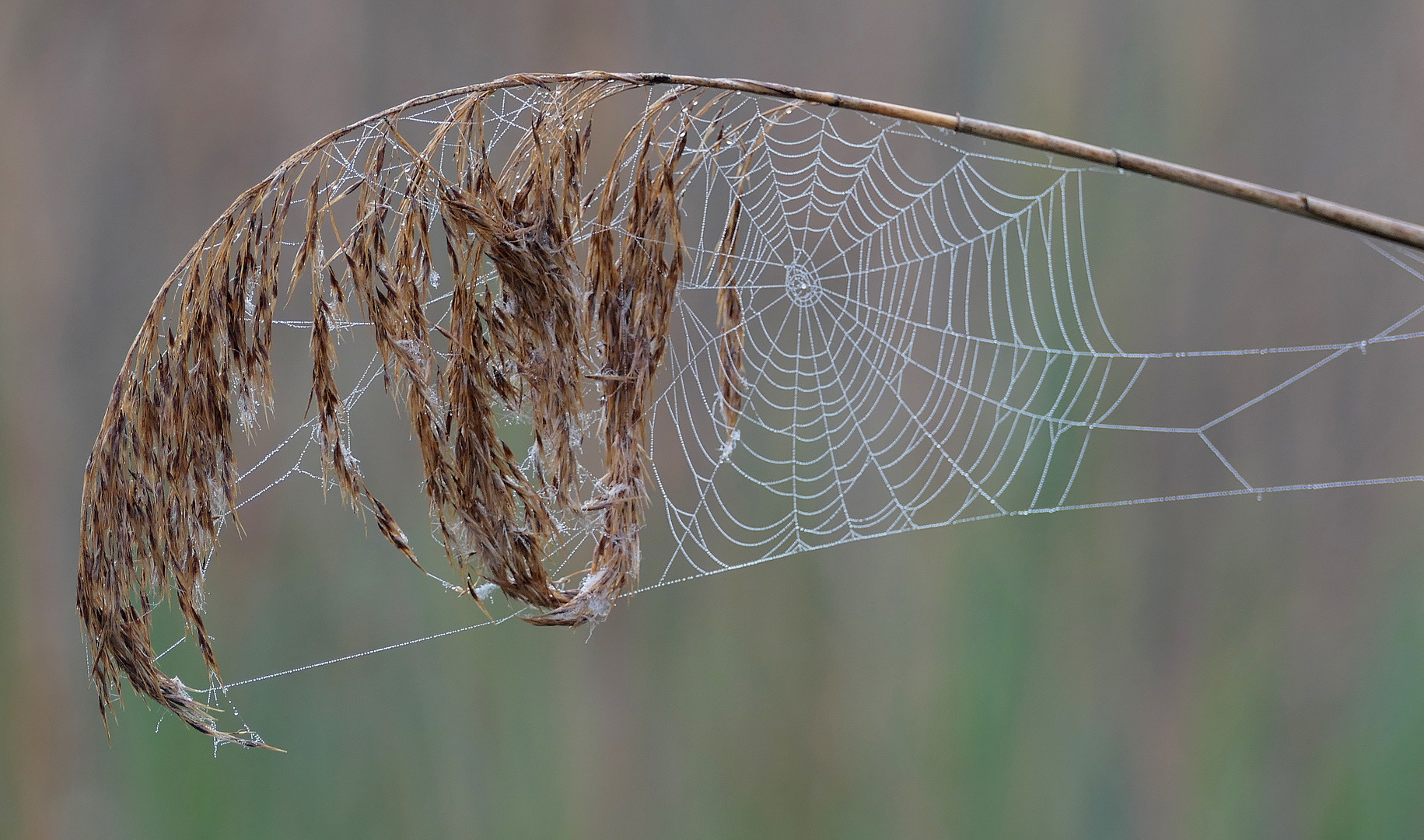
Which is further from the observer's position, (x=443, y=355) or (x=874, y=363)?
(x=874, y=363)

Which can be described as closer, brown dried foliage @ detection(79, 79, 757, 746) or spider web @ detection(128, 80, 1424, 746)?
brown dried foliage @ detection(79, 79, 757, 746)

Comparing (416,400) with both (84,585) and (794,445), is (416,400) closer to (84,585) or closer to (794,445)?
(84,585)

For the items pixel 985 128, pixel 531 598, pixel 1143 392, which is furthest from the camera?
pixel 1143 392

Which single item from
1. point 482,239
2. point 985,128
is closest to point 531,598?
point 482,239
